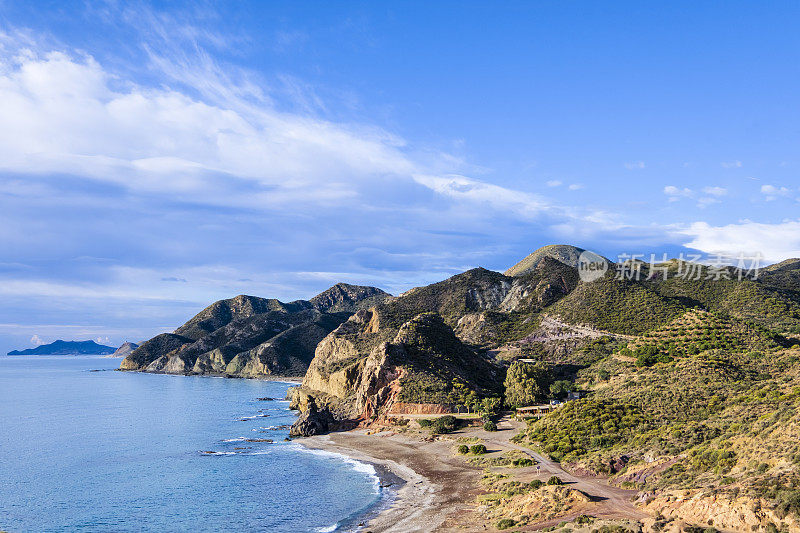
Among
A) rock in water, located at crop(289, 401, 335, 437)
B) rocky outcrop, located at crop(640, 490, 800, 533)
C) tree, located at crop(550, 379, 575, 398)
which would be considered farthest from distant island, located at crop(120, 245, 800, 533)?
tree, located at crop(550, 379, 575, 398)

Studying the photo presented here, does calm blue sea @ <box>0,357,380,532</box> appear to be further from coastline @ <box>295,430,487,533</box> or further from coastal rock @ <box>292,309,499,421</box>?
coastal rock @ <box>292,309,499,421</box>

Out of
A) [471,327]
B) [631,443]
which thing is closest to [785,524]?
[631,443]

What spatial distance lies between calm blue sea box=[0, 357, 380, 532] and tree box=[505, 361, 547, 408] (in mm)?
34435

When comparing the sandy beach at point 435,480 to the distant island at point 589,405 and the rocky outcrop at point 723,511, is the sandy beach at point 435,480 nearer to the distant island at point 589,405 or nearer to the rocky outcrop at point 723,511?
the distant island at point 589,405

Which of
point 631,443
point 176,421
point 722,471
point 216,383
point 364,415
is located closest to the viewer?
point 722,471

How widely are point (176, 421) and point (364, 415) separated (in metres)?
41.7

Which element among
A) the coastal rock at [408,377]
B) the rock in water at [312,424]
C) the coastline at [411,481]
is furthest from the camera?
the coastal rock at [408,377]

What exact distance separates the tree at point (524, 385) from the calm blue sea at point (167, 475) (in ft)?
113

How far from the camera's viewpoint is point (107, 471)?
65.8 metres

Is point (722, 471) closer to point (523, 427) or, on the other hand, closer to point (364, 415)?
point (523, 427)

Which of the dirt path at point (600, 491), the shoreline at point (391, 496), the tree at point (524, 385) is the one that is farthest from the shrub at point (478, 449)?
the tree at point (524, 385)

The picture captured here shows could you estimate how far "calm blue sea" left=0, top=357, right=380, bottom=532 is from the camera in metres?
47.4

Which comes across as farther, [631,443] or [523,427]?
[523,427]

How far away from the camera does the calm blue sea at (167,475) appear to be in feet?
156
